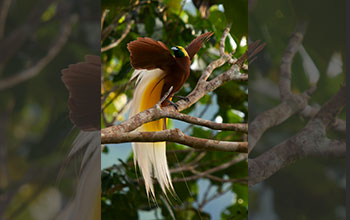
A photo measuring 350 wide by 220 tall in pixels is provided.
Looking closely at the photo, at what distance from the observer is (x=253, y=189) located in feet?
1.73

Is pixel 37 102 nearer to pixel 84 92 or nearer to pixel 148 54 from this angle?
pixel 84 92

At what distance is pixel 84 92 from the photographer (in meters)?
0.47

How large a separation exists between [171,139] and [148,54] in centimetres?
23

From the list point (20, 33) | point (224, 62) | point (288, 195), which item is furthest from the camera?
point (224, 62)

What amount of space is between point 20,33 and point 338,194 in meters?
0.42

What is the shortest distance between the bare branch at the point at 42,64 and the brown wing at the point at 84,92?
0.08 feet

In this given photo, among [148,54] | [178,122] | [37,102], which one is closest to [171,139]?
[148,54]

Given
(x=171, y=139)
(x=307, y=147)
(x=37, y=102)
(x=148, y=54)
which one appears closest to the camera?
(x=37, y=102)

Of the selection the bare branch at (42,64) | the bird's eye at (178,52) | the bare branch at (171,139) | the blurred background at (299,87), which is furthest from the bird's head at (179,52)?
the bare branch at (42,64)

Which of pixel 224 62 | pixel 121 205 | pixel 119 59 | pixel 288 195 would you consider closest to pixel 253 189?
pixel 288 195

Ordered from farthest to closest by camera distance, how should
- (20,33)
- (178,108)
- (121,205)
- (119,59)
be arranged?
(119,59) < (121,205) < (178,108) < (20,33)

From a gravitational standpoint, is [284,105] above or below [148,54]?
below

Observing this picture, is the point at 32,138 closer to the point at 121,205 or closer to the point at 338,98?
the point at 338,98

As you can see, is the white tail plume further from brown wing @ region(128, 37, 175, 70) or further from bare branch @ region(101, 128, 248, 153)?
bare branch @ region(101, 128, 248, 153)
